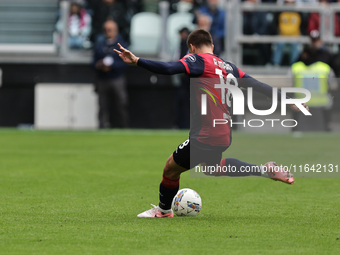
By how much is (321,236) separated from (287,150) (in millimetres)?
7054

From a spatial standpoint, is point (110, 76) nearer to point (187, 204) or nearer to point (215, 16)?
point (215, 16)

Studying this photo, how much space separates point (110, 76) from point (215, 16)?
10.2 ft

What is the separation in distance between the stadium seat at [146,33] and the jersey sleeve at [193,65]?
1200 cm

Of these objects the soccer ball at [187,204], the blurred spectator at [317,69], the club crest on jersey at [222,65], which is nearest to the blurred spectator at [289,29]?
the blurred spectator at [317,69]

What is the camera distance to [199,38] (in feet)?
18.0

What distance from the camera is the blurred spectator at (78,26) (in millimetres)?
17141

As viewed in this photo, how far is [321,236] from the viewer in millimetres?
4598

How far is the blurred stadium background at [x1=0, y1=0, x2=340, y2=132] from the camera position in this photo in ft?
53.6

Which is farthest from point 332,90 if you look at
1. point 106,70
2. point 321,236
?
point 321,236

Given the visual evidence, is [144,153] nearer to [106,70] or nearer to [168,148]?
[168,148]

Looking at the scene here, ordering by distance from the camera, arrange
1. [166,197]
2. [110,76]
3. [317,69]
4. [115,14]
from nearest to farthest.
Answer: [166,197], [317,69], [110,76], [115,14]

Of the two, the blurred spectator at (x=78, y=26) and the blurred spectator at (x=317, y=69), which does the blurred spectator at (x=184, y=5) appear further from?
the blurred spectator at (x=317, y=69)

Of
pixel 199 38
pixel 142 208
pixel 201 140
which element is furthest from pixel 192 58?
pixel 142 208

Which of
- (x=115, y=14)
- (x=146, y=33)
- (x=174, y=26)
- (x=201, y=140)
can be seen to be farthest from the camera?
(x=146, y=33)
